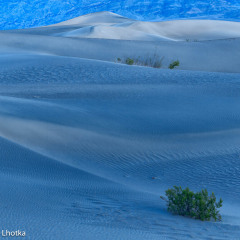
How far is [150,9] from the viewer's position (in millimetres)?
94125

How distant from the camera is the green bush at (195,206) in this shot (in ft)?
12.4

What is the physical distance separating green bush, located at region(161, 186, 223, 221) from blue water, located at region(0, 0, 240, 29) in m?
82.1

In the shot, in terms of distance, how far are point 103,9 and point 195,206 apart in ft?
321

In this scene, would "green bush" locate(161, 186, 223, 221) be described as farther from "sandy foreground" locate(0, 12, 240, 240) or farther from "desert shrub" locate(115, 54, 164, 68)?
"desert shrub" locate(115, 54, 164, 68)

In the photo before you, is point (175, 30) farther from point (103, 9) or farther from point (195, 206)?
point (103, 9)

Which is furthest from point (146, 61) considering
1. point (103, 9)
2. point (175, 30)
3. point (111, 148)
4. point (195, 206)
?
point (103, 9)

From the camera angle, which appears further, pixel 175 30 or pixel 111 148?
pixel 175 30

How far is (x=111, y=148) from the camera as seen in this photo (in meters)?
5.98

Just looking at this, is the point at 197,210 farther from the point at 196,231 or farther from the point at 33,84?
the point at 33,84

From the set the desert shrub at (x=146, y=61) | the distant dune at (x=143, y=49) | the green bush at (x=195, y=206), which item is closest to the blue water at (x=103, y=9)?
the distant dune at (x=143, y=49)

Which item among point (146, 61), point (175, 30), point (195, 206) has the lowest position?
point (195, 206)

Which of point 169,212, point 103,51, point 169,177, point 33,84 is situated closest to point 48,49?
point 103,51

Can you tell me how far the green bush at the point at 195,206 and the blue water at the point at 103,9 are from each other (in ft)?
269

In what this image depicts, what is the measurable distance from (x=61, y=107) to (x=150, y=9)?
296 feet
